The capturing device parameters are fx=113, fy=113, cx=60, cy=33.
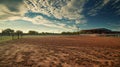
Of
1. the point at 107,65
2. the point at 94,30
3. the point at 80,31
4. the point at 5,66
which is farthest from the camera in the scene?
the point at 80,31

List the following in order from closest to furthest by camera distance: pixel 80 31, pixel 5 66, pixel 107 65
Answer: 1. pixel 5 66
2. pixel 107 65
3. pixel 80 31

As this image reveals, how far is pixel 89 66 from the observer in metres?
5.32

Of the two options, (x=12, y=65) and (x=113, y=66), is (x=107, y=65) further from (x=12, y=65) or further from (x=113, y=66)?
(x=12, y=65)

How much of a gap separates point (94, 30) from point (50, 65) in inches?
3505

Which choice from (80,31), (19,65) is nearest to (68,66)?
(19,65)

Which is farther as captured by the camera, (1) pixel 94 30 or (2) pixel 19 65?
(1) pixel 94 30

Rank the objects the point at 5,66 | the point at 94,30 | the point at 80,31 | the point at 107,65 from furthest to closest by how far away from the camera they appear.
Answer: the point at 80,31, the point at 94,30, the point at 107,65, the point at 5,66

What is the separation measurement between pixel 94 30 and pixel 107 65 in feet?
289

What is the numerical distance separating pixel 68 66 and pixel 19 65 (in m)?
2.26

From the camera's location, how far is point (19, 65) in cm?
521

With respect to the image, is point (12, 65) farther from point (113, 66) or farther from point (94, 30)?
point (94, 30)

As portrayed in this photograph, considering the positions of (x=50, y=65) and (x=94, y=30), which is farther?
(x=94, y=30)

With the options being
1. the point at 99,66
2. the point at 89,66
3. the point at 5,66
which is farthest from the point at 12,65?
the point at 99,66

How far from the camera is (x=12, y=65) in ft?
17.1
